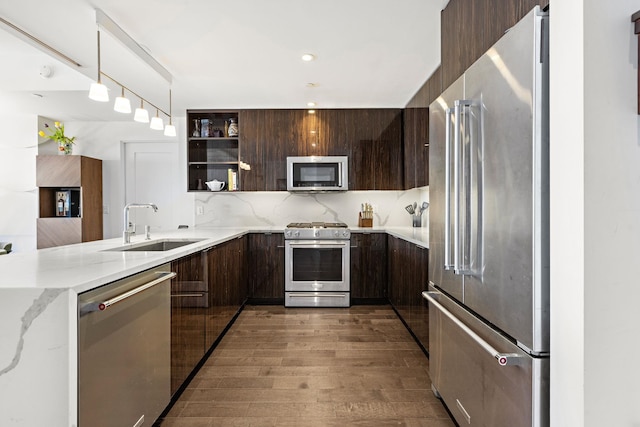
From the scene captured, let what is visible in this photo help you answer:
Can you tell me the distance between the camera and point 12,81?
11.8 feet

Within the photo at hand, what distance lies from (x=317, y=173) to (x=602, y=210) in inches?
135

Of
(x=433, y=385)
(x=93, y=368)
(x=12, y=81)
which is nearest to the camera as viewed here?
(x=93, y=368)

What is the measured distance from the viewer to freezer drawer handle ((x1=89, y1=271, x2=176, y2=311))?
4.15 feet

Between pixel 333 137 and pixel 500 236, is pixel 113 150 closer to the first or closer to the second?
pixel 333 137

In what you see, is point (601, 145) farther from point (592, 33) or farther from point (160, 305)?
point (160, 305)

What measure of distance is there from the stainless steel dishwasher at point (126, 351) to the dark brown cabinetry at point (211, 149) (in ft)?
8.97

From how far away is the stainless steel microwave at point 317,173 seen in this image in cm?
426

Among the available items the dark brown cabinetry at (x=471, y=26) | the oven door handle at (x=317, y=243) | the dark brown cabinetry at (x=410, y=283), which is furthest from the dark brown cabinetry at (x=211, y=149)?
the dark brown cabinetry at (x=471, y=26)

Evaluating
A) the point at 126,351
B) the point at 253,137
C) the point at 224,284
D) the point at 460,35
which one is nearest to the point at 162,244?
the point at 224,284

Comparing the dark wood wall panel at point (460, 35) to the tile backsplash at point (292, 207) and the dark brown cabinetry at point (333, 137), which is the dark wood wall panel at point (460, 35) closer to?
the dark brown cabinetry at point (333, 137)

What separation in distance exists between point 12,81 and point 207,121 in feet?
6.27

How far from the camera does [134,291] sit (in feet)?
4.85

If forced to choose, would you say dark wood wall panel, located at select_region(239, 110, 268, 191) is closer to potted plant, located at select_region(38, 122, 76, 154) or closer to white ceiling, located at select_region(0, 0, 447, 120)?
white ceiling, located at select_region(0, 0, 447, 120)

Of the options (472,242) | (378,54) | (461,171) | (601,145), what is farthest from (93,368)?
(378,54)
